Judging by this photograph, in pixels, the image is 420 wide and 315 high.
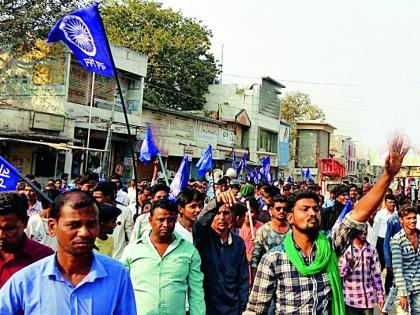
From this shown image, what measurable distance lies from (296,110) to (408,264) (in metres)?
40.8

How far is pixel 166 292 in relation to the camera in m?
3.97

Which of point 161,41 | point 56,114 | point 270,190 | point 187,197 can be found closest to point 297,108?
point 161,41

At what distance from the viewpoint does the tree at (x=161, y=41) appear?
98.3 feet

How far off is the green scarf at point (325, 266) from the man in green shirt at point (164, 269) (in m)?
Answer: 0.87

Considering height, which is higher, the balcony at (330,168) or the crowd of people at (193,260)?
the balcony at (330,168)

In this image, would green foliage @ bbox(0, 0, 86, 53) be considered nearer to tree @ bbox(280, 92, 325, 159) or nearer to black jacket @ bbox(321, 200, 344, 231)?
black jacket @ bbox(321, 200, 344, 231)

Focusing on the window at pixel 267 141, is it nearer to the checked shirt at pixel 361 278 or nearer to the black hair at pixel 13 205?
the checked shirt at pixel 361 278

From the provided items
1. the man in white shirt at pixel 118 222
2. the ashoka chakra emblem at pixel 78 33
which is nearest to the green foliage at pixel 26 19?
the ashoka chakra emblem at pixel 78 33

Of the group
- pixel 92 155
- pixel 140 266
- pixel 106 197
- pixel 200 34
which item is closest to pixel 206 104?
pixel 200 34

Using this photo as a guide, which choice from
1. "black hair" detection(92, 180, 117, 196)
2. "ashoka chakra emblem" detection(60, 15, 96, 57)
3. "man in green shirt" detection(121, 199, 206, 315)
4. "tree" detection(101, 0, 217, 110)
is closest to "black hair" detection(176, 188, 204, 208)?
"man in green shirt" detection(121, 199, 206, 315)

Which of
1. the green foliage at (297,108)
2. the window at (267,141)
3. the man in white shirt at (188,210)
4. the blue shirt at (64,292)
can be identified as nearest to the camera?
the blue shirt at (64,292)

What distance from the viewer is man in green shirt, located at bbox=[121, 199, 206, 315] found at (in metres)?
3.97

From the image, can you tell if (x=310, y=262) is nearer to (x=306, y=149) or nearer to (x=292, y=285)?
(x=292, y=285)

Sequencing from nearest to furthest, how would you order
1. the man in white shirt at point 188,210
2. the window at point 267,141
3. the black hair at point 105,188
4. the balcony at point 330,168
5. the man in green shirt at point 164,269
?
1. the man in green shirt at point 164,269
2. the man in white shirt at point 188,210
3. the black hair at point 105,188
4. the balcony at point 330,168
5. the window at point 267,141
